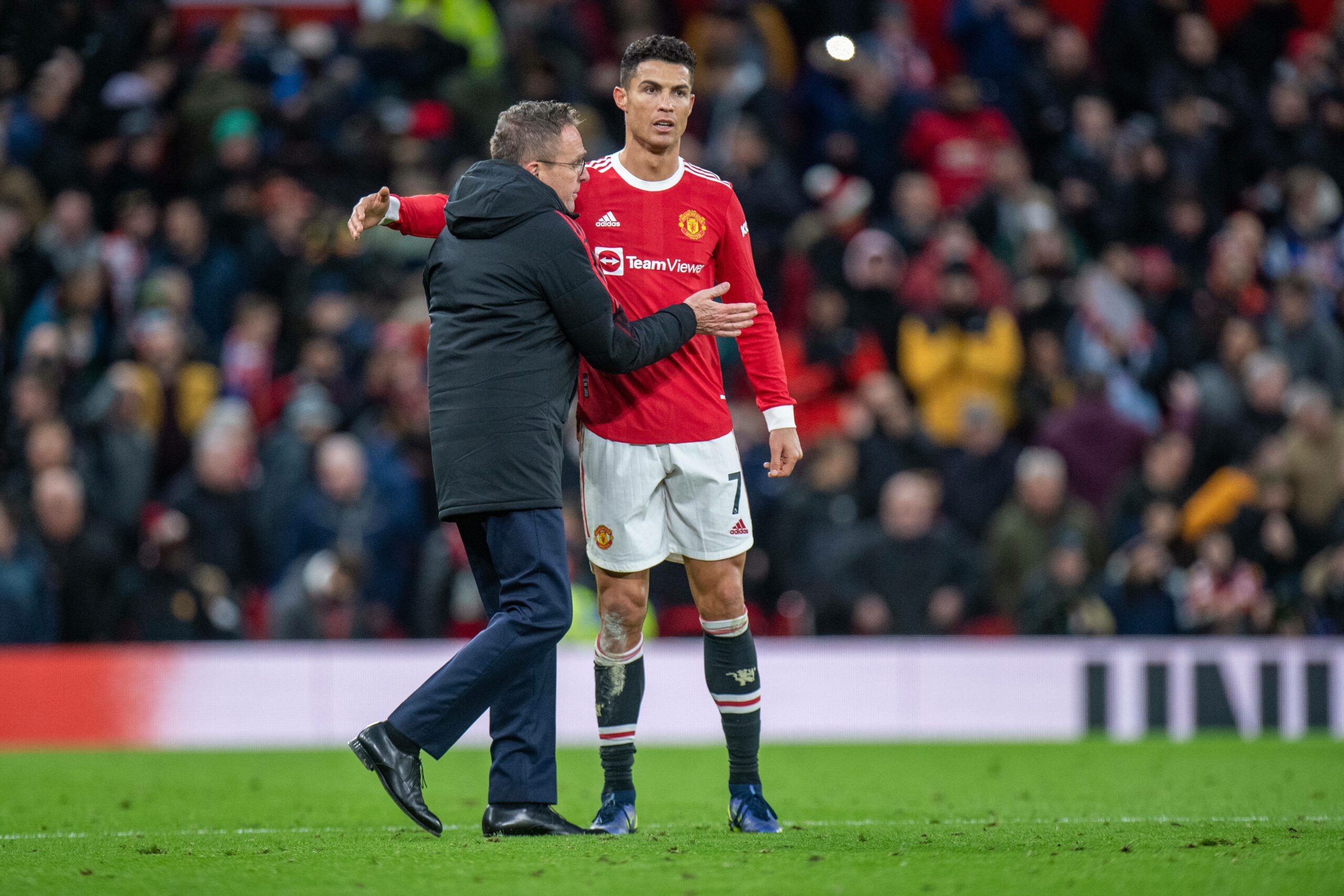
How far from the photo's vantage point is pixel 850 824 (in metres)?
6.06

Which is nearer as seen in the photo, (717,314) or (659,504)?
(717,314)

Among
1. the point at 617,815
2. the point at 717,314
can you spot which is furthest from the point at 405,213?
the point at 617,815

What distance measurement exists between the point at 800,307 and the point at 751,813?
25.5 ft

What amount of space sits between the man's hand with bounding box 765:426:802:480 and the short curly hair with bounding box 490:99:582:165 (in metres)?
1.27

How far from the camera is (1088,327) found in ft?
42.3

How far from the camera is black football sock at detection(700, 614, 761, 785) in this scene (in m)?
5.81

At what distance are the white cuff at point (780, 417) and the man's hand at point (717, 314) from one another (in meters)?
0.34

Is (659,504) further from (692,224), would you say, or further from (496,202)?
(496,202)

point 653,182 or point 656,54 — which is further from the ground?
point 656,54

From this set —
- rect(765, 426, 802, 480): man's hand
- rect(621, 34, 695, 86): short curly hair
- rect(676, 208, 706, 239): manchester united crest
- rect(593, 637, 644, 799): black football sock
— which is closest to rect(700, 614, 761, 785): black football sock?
rect(593, 637, 644, 799): black football sock

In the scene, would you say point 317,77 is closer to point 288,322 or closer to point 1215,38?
point 288,322

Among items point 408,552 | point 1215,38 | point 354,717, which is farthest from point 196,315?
point 1215,38

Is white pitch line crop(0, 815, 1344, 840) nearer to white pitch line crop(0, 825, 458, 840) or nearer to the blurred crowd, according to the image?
white pitch line crop(0, 825, 458, 840)

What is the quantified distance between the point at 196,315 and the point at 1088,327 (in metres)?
6.98
